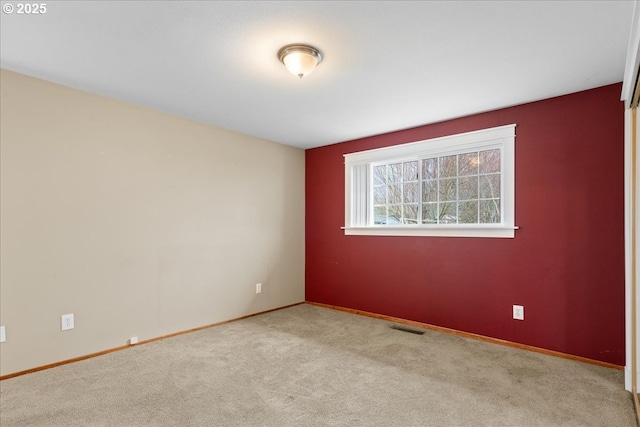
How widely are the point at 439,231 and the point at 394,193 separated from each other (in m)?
0.80

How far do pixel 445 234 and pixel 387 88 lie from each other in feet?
5.63

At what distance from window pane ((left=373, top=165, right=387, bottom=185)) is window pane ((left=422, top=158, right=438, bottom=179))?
0.55m

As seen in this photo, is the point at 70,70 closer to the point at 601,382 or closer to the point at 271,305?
the point at 271,305

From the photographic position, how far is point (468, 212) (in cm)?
370

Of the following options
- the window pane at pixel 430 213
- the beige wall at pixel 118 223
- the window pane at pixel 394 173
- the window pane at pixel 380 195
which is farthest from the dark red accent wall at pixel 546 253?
the beige wall at pixel 118 223

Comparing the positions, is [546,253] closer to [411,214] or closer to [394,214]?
[411,214]

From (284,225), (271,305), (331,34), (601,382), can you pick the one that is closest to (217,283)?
(271,305)

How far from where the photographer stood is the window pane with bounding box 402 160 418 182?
4102 mm

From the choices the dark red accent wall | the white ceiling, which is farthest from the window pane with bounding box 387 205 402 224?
the white ceiling

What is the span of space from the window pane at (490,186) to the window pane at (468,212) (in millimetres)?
133

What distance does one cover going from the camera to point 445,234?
3736mm

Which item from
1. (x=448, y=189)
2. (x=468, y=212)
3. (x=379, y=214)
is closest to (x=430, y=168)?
(x=448, y=189)

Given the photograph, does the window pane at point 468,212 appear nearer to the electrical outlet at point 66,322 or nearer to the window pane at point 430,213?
the window pane at point 430,213

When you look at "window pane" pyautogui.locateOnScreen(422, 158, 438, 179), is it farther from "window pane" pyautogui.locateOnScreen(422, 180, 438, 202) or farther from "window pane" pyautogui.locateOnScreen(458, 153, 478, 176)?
"window pane" pyautogui.locateOnScreen(458, 153, 478, 176)
